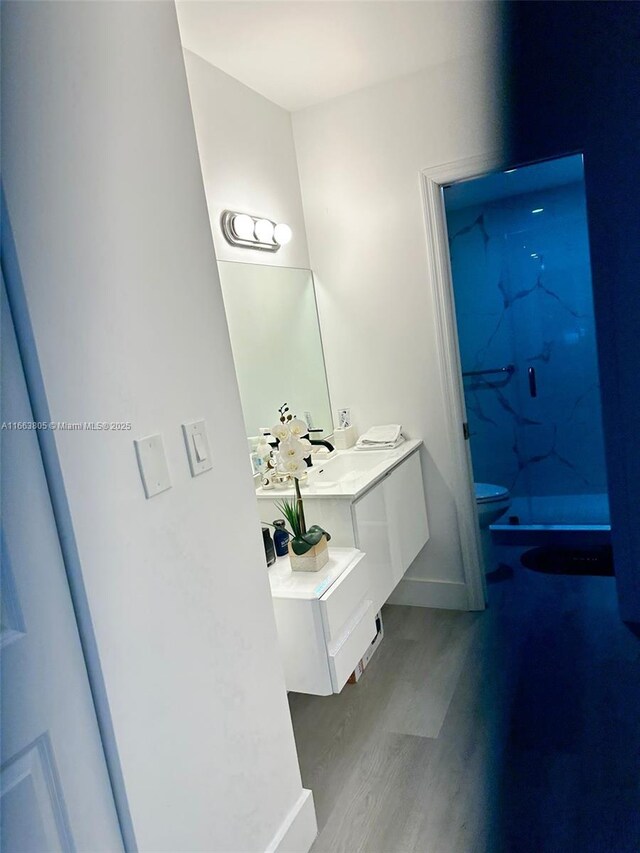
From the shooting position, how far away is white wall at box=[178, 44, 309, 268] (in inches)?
77.7

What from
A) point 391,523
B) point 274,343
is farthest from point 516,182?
point 391,523

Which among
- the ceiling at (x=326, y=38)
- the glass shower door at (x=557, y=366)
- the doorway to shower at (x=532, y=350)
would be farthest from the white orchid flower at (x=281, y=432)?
the glass shower door at (x=557, y=366)

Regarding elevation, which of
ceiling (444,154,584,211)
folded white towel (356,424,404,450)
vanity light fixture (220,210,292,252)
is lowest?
folded white towel (356,424,404,450)

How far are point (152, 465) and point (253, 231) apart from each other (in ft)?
4.86

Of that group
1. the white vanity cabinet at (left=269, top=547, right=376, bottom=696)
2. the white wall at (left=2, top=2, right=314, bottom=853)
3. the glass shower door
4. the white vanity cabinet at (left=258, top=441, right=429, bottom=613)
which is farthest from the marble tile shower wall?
the white wall at (left=2, top=2, right=314, bottom=853)

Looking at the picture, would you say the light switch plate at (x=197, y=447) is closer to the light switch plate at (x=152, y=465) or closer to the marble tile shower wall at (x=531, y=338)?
the light switch plate at (x=152, y=465)

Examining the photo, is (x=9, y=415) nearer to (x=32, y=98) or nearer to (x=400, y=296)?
(x=32, y=98)

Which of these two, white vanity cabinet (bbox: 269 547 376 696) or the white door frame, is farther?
the white door frame

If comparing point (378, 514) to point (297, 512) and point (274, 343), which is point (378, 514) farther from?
point (274, 343)

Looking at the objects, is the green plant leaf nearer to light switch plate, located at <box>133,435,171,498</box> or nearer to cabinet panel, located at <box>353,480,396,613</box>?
cabinet panel, located at <box>353,480,396,613</box>

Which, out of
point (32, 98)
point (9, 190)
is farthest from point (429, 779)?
point (32, 98)

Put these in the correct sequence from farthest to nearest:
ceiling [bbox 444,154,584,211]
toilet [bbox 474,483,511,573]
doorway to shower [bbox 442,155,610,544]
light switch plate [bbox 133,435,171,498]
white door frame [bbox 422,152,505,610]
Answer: doorway to shower [bbox 442,155,610,544] → toilet [bbox 474,483,511,573] → ceiling [bbox 444,154,584,211] → white door frame [bbox 422,152,505,610] → light switch plate [bbox 133,435,171,498]

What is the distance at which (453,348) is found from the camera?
2.40 metres

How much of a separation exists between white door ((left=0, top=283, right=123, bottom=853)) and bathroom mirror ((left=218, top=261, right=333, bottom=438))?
4.06 ft
